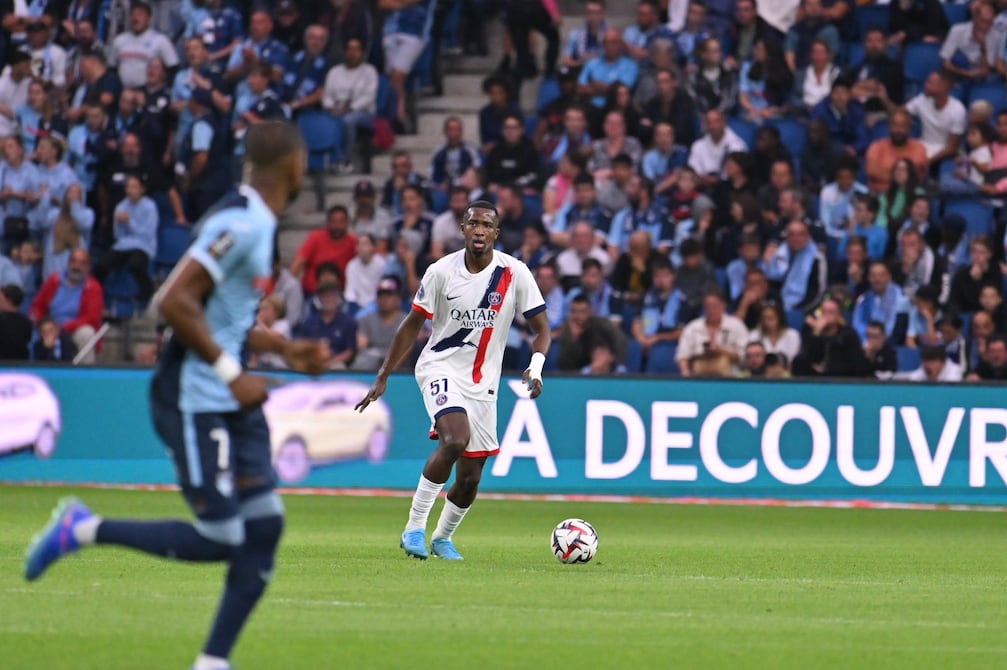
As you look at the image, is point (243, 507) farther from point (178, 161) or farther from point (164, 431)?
point (178, 161)

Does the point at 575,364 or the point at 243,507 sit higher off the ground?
the point at 243,507

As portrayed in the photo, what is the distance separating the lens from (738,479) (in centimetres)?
1983

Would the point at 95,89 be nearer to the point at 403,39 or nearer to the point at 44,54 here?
the point at 44,54

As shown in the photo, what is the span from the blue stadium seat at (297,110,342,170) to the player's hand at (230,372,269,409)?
61.3ft

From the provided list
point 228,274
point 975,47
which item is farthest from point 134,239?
point 228,274

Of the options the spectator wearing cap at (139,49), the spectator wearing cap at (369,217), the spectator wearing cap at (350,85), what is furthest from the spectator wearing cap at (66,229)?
the spectator wearing cap at (350,85)

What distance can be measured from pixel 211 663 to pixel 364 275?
16.4m

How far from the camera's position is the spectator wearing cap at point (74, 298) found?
2308 cm

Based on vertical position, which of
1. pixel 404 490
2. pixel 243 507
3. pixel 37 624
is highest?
pixel 243 507

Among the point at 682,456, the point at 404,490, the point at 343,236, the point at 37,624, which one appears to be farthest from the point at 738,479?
the point at 37,624

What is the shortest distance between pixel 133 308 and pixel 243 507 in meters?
17.3

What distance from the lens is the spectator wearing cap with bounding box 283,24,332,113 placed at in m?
25.6

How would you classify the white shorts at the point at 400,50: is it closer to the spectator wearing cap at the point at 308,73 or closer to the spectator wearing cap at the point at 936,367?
the spectator wearing cap at the point at 308,73

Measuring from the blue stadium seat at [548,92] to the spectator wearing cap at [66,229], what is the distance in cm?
659
